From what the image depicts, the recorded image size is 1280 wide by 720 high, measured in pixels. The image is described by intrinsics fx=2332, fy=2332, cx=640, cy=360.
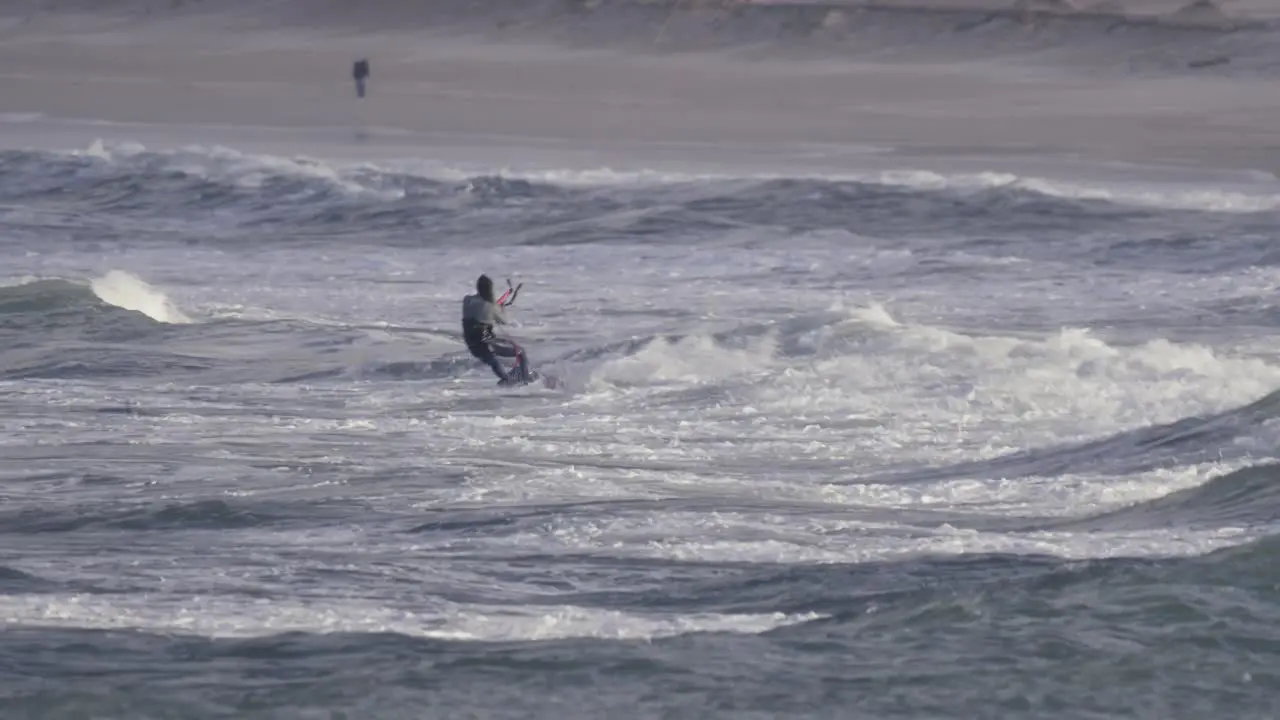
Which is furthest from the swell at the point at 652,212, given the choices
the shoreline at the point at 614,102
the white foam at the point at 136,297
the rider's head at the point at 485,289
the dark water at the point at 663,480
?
the rider's head at the point at 485,289

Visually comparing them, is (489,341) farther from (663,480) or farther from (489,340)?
(663,480)

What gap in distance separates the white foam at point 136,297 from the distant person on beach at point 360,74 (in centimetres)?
1785

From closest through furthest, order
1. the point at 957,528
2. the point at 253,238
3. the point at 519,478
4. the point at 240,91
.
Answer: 1. the point at 957,528
2. the point at 519,478
3. the point at 253,238
4. the point at 240,91

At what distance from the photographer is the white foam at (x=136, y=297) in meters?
18.3

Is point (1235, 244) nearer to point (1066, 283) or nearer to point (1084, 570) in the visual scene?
point (1066, 283)

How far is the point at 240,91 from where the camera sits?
3981cm

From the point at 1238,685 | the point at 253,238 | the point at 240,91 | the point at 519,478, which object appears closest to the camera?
the point at 1238,685

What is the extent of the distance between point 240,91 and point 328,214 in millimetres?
14409

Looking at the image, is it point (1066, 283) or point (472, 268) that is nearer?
point (1066, 283)

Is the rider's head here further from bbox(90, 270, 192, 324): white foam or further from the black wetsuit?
bbox(90, 270, 192, 324): white foam

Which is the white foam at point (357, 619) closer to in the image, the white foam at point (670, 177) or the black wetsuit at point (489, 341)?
A: the black wetsuit at point (489, 341)

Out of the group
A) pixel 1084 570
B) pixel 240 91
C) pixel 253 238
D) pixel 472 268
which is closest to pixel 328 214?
pixel 253 238

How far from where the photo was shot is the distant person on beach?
37.2 meters

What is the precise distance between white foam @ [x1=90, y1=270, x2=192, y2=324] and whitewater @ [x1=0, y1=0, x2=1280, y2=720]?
7 cm
